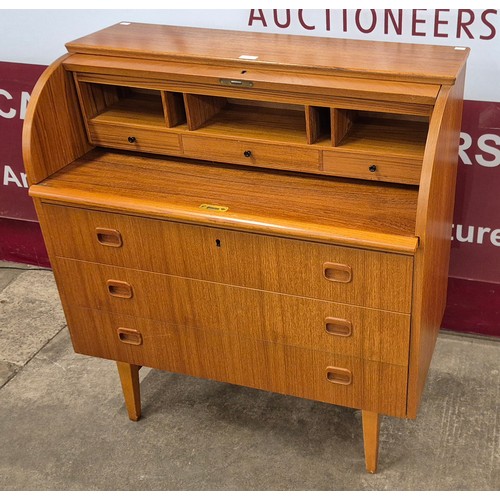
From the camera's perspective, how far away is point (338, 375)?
2.44 meters

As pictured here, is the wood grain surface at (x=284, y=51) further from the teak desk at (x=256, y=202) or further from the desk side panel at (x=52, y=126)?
the desk side panel at (x=52, y=126)

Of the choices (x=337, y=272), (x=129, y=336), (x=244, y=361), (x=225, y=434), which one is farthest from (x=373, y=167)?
(x=225, y=434)

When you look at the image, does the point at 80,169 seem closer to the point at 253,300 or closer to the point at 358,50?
the point at 253,300

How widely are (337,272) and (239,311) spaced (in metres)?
0.38

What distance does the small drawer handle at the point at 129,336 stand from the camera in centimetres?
266

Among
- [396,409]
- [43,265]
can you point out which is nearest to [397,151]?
[396,409]

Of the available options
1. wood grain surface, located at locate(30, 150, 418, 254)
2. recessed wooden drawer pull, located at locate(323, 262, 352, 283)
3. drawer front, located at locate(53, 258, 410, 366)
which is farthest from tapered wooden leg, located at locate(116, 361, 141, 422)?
recessed wooden drawer pull, located at locate(323, 262, 352, 283)

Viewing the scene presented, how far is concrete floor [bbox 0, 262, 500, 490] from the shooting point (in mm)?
2660

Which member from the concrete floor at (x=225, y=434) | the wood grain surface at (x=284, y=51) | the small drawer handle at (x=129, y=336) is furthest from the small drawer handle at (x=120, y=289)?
the wood grain surface at (x=284, y=51)

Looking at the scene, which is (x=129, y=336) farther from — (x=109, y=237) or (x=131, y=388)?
(x=109, y=237)

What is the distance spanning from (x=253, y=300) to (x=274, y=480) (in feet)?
2.30

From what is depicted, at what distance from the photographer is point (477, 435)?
2756 mm

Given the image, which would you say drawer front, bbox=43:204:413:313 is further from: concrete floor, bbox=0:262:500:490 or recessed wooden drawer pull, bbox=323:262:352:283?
concrete floor, bbox=0:262:500:490

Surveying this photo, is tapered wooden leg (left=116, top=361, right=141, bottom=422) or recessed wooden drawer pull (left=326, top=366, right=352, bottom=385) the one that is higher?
recessed wooden drawer pull (left=326, top=366, right=352, bottom=385)
